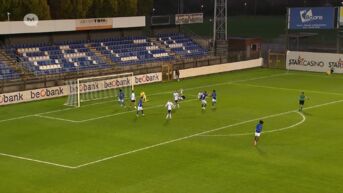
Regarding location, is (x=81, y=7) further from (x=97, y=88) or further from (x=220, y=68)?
(x=220, y=68)

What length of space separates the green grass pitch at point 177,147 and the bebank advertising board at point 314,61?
1583cm

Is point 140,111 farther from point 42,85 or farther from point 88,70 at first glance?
point 88,70

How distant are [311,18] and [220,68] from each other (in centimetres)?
1287

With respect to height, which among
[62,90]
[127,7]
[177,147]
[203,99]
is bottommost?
[177,147]

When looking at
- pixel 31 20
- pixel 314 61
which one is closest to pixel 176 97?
pixel 31 20

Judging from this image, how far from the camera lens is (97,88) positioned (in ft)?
175

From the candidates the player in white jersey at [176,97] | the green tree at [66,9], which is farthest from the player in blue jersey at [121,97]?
the green tree at [66,9]

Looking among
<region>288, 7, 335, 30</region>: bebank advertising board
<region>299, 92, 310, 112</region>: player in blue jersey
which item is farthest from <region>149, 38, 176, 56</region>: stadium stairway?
<region>299, 92, 310, 112</region>: player in blue jersey

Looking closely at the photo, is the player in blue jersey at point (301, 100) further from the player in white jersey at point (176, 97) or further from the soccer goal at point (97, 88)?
the soccer goal at point (97, 88)

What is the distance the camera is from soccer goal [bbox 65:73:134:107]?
1937 inches

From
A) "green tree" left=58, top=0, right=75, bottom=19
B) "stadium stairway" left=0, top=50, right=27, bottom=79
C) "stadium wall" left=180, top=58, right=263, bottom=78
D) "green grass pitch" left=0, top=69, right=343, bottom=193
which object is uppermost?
"green tree" left=58, top=0, right=75, bottom=19

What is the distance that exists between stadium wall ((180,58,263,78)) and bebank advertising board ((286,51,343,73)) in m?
4.45

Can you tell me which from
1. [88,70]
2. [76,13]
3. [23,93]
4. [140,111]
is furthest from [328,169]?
[76,13]

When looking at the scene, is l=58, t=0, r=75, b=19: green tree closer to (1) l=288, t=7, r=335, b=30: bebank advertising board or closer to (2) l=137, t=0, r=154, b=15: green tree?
(2) l=137, t=0, r=154, b=15: green tree
